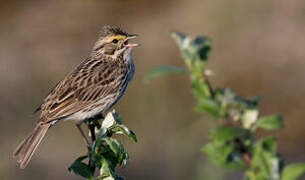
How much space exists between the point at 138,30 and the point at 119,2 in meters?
1.17

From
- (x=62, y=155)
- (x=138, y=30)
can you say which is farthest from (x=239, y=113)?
(x=138, y=30)

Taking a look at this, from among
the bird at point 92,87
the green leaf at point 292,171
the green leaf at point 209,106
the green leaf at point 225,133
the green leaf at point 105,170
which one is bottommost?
the bird at point 92,87

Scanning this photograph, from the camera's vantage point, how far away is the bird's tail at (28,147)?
4.69 metres

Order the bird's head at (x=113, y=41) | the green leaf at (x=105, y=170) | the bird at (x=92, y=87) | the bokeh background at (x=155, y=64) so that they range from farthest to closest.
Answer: the bokeh background at (x=155, y=64), the bird's head at (x=113, y=41), the bird at (x=92, y=87), the green leaf at (x=105, y=170)

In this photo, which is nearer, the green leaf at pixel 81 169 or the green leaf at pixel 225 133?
the green leaf at pixel 81 169

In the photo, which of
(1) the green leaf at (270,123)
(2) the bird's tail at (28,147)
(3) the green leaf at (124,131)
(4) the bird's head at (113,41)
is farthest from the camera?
(4) the bird's head at (113,41)

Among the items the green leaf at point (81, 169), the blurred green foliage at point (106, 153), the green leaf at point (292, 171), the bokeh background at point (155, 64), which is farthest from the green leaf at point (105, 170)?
the bokeh background at point (155, 64)

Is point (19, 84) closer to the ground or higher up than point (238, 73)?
higher up

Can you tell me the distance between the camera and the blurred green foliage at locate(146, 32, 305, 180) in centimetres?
357

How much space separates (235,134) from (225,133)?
55mm

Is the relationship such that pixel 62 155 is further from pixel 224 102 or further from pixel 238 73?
pixel 224 102

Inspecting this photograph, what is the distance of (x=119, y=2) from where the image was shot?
50.0ft

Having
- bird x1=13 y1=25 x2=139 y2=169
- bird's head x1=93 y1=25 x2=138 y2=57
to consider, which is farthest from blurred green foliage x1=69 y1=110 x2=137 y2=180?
bird's head x1=93 y1=25 x2=138 y2=57

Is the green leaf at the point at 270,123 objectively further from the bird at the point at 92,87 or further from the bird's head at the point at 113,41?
the bird's head at the point at 113,41
